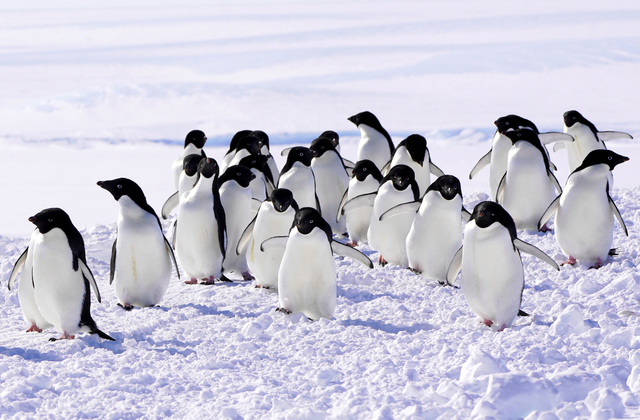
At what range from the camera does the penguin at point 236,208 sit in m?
4.82

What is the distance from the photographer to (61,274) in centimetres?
360

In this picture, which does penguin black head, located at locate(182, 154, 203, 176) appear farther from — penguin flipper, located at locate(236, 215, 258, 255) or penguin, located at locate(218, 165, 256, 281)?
penguin flipper, located at locate(236, 215, 258, 255)

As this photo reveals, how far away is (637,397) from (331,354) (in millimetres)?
1224

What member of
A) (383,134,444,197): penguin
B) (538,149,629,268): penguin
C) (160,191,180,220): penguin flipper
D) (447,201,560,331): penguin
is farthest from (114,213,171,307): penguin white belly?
(538,149,629,268): penguin

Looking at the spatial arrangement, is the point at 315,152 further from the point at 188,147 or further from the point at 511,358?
the point at 511,358

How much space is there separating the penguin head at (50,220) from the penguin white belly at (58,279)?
0.08 feet

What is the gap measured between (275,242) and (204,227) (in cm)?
80

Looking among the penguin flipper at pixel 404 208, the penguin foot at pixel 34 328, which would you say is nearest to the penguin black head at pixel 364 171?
the penguin flipper at pixel 404 208

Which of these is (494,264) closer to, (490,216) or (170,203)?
(490,216)

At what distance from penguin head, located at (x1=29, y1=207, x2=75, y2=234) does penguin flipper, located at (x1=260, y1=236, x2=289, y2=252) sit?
1026 millimetres

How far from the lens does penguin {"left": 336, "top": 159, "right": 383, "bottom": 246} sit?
17.6ft

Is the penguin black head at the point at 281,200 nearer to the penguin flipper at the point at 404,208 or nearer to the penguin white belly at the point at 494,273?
the penguin flipper at the point at 404,208

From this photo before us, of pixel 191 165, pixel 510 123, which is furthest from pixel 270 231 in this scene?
pixel 510 123

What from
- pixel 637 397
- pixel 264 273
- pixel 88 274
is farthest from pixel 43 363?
pixel 637 397
